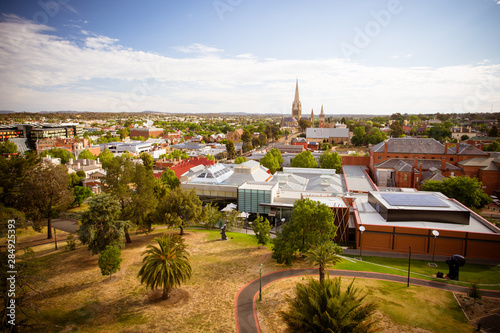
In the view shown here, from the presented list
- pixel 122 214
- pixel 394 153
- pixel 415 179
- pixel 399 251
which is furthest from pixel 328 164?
pixel 122 214

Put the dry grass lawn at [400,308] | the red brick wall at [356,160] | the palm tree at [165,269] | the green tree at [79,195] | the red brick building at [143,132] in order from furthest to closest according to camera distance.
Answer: the red brick building at [143,132]
the red brick wall at [356,160]
the green tree at [79,195]
the palm tree at [165,269]
the dry grass lawn at [400,308]

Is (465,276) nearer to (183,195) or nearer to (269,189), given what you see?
(269,189)

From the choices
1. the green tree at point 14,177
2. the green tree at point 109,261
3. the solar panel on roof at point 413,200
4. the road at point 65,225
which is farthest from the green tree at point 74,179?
the solar panel on roof at point 413,200

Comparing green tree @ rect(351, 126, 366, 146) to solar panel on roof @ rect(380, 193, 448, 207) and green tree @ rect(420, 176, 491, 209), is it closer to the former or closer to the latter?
green tree @ rect(420, 176, 491, 209)

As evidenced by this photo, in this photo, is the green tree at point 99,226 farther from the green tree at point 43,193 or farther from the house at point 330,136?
the house at point 330,136

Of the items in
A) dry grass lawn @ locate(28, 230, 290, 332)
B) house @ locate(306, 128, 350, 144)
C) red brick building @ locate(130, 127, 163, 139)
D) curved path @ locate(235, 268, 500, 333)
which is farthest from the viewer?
red brick building @ locate(130, 127, 163, 139)

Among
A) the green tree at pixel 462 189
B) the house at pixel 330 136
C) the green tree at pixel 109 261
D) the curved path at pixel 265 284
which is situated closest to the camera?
the curved path at pixel 265 284

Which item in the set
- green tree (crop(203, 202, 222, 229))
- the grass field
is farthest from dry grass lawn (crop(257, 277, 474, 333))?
green tree (crop(203, 202, 222, 229))
